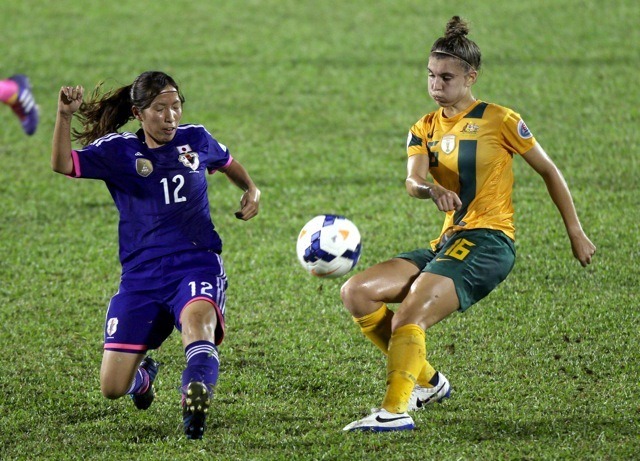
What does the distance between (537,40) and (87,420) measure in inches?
400

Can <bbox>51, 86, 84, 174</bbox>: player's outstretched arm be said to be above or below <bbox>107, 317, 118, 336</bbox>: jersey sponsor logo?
above

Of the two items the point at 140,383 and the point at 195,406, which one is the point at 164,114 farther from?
the point at 195,406

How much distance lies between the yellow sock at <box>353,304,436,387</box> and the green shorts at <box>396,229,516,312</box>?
1.00 feet

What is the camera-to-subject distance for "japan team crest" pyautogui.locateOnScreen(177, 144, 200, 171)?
16.8ft

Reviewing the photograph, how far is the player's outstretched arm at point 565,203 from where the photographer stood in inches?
199

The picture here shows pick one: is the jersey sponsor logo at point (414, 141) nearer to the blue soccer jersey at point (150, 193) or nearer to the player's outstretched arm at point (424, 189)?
the player's outstretched arm at point (424, 189)

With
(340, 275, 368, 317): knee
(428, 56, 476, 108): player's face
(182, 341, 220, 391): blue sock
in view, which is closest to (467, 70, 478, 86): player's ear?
(428, 56, 476, 108): player's face

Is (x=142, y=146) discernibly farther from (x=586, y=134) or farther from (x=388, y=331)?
(x=586, y=134)

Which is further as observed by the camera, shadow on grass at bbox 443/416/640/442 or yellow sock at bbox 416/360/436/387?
yellow sock at bbox 416/360/436/387

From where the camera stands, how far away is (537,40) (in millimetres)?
13680

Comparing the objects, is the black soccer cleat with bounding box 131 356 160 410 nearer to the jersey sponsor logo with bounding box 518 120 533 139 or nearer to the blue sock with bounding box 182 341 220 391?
the blue sock with bounding box 182 341 220 391

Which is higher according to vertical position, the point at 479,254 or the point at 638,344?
the point at 479,254

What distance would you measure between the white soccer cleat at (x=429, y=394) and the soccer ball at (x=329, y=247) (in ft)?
2.34

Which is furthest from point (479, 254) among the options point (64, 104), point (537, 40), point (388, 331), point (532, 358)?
point (537, 40)
